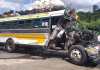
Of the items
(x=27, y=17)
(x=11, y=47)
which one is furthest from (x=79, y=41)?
(x=11, y=47)

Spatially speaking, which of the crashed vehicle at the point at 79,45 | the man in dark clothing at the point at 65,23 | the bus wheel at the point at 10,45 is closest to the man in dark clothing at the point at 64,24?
the man in dark clothing at the point at 65,23

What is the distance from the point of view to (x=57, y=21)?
14383 mm

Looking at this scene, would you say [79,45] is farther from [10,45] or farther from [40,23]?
[10,45]

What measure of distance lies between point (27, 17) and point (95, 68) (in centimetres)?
562

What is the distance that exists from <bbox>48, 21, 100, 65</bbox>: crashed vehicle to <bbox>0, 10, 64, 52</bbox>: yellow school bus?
0.80 meters

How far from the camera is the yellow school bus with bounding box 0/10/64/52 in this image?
14375 millimetres

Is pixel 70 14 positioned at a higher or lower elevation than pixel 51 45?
higher

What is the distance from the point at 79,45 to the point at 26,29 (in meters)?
4.17

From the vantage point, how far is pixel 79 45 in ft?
41.4

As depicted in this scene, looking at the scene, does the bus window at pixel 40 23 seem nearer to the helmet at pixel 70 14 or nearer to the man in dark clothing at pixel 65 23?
the man in dark clothing at pixel 65 23

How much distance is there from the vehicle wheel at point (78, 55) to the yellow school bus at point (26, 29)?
184cm

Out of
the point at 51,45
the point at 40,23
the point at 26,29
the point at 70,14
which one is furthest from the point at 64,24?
the point at 26,29

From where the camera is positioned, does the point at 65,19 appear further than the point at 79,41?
Yes

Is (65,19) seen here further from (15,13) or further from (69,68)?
(15,13)
